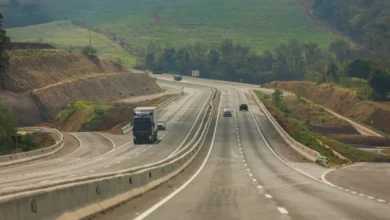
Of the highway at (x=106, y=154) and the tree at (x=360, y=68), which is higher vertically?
the tree at (x=360, y=68)

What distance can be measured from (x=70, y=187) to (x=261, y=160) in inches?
1970

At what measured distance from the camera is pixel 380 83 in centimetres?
13888

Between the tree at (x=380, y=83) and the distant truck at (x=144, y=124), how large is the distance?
238 feet

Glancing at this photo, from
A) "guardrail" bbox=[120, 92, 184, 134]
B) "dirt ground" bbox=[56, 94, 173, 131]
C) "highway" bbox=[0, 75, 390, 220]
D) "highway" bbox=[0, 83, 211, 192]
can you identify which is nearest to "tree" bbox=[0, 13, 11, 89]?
"dirt ground" bbox=[56, 94, 173, 131]

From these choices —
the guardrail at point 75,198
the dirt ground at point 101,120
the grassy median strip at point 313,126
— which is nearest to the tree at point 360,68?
the grassy median strip at point 313,126

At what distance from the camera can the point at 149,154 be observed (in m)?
68.2

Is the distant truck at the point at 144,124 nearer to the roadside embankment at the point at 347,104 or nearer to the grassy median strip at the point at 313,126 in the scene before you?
the grassy median strip at the point at 313,126

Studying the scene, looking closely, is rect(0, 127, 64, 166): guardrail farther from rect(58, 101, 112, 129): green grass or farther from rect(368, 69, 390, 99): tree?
rect(368, 69, 390, 99): tree

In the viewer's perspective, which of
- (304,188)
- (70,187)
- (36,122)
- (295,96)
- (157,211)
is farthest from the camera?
(295,96)

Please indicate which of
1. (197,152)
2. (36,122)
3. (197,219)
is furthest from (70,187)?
(36,122)

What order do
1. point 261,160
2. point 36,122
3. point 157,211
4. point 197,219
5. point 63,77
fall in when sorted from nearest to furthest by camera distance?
point 197,219 < point 157,211 < point 261,160 < point 36,122 < point 63,77

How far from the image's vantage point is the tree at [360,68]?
184 meters

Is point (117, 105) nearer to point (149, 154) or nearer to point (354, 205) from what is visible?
point (149, 154)

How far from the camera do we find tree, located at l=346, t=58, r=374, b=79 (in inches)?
7229
